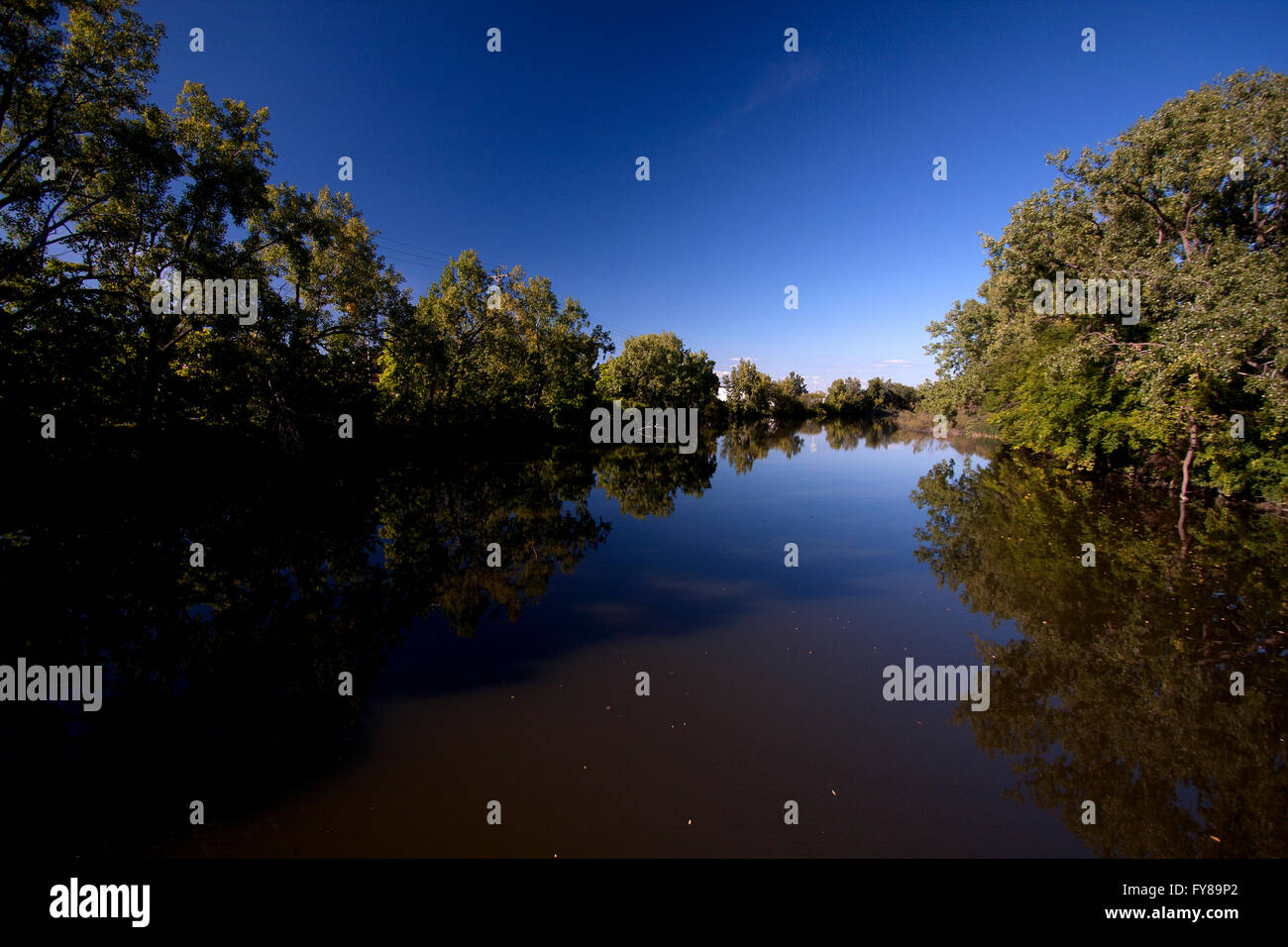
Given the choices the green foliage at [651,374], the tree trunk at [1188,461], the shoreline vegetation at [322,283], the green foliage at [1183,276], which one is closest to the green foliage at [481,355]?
the shoreline vegetation at [322,283]

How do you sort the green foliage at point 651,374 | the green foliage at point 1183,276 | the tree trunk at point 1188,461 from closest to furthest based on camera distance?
the green foliage at point 1183,276 → the tree trunk at point 1188,461 → the green foliage at point 651,374

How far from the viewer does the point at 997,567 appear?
10203mm

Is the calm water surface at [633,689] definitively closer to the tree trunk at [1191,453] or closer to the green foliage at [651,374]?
the tree trunk at [1191,453]

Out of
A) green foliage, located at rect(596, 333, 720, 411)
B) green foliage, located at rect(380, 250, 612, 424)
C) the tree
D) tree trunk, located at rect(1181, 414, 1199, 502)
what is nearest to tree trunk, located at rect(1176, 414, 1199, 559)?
tree trunk, located at rect(1181, 414, 1199, 502)

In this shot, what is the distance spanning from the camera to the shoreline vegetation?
40.8 feet

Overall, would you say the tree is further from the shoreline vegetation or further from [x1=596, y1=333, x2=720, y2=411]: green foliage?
the shoreline vegetation

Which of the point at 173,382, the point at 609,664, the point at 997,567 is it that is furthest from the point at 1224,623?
the point at 173,382

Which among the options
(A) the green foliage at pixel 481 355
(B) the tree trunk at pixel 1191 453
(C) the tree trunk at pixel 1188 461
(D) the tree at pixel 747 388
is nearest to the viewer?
(C) the tree trunk at pixel 1188 461

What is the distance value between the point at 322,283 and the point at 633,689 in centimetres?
2648

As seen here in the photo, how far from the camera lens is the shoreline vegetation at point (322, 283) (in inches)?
490

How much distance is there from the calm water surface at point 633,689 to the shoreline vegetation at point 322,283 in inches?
177

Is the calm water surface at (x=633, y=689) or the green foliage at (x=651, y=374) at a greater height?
the green foliage at (x=651, y=374)

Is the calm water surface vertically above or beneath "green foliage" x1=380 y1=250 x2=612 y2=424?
beneath

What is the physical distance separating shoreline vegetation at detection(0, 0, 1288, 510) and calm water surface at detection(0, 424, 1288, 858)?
4.50 m
